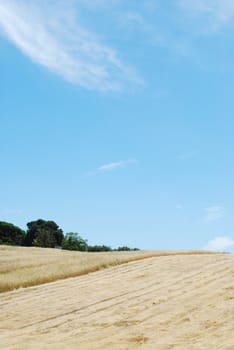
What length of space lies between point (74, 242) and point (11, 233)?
21315 millimetres

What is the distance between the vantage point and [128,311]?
1435 centimetres

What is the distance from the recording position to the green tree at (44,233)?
86863 millimetres

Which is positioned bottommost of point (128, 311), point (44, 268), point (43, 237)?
point (128, 311)

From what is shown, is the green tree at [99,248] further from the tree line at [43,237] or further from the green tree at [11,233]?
the green tree at [11,233]

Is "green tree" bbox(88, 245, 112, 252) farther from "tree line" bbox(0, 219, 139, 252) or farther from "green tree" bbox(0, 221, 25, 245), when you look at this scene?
"green tree" bbox(0, 221, 25, 245)

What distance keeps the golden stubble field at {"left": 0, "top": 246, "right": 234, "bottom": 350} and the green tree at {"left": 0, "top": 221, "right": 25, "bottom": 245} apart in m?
80.5

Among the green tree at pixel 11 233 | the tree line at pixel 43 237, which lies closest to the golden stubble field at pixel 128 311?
the tree line at pixel 43 237

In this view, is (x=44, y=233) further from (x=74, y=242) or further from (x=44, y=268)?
(x=44, y=268)

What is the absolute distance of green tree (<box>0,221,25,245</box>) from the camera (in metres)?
101

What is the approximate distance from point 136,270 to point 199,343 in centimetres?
1221

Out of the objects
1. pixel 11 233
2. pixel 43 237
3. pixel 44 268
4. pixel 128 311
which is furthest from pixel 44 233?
pixel 128 311

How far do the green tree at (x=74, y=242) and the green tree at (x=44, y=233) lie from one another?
2071 millimetres

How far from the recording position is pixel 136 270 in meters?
22.5

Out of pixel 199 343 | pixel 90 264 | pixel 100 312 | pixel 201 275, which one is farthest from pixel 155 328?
pixel 90 264
